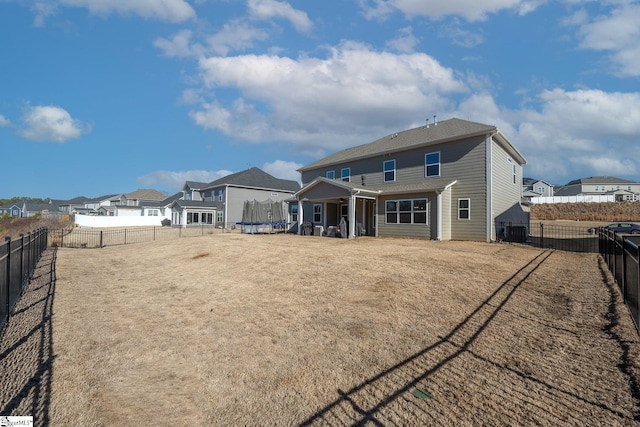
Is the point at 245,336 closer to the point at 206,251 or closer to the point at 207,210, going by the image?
the point at 206,251

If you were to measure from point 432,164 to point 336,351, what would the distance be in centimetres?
1623

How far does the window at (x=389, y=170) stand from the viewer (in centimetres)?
2064

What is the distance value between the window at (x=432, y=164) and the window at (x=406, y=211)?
203 centimetres

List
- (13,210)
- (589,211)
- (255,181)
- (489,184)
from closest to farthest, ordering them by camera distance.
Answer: (489,184) < (589,211) < (255,181) < (13,210)

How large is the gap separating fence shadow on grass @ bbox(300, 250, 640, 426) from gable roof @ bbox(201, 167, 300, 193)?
36.7m

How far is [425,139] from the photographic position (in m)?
19.1

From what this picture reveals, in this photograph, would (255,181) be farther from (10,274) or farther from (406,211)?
(10,274)

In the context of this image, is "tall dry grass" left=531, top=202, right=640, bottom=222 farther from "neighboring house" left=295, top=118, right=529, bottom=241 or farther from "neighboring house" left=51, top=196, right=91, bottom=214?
"neighboring house" left=51, top=196, right=91, bottom=214

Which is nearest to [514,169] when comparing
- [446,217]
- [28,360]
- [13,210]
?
[446,217]

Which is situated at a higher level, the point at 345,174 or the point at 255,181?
the point at 255,181

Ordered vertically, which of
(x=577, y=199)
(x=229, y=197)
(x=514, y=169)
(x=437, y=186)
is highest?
(x=514, y=169)

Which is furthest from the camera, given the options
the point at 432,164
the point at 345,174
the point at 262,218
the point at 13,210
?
the point at 13,210

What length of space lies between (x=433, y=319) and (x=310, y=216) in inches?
789

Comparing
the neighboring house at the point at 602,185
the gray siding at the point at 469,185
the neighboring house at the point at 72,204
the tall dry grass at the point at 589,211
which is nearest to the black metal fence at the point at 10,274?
the gray siding at the point at 469,185
